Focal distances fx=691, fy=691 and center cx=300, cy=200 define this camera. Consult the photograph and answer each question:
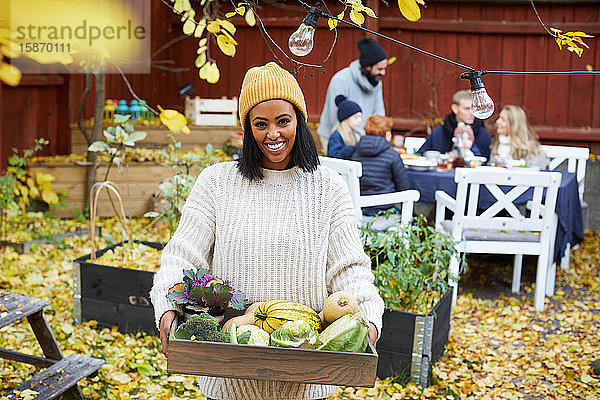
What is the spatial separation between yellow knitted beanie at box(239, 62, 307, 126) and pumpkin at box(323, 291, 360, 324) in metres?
0.57

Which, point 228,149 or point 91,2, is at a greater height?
point 91,2

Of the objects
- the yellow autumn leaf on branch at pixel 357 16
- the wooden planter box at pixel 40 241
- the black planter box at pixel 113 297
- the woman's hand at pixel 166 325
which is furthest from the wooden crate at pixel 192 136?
the woman's hand at pixel 166 325

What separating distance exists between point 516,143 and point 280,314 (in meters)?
4.52

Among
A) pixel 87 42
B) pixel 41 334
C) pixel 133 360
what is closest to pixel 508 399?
pixel 133 360

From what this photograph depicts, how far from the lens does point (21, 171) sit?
6062mm

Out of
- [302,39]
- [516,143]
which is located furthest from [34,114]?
[302,39]

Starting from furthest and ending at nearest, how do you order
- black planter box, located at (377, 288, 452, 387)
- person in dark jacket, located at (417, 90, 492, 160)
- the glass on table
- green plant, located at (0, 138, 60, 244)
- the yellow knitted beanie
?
1. person in dark jacket, located at (417, 90, 492, 160)
2. green plant, located at (0, 138, 60, 244)
3. the glass on table
4. black planter box, located at (377, 288, 452, 387)
5. the yellow knitted beanie

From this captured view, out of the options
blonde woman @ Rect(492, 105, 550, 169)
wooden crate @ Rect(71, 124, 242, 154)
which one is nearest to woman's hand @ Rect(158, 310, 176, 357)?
blonde woman @ Rect(492, 105, 550, 169)

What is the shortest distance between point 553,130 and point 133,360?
19.8ft

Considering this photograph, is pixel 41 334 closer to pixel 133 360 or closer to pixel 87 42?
pixel 133 360

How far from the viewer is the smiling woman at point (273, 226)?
2.00m

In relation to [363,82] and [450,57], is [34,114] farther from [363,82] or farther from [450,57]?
[450,57]

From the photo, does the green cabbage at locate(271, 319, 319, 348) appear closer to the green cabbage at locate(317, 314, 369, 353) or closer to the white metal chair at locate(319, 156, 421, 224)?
the green cabbage at locate(317, 314, 369, 353)

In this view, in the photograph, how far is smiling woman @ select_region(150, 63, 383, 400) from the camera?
6.57 feet
